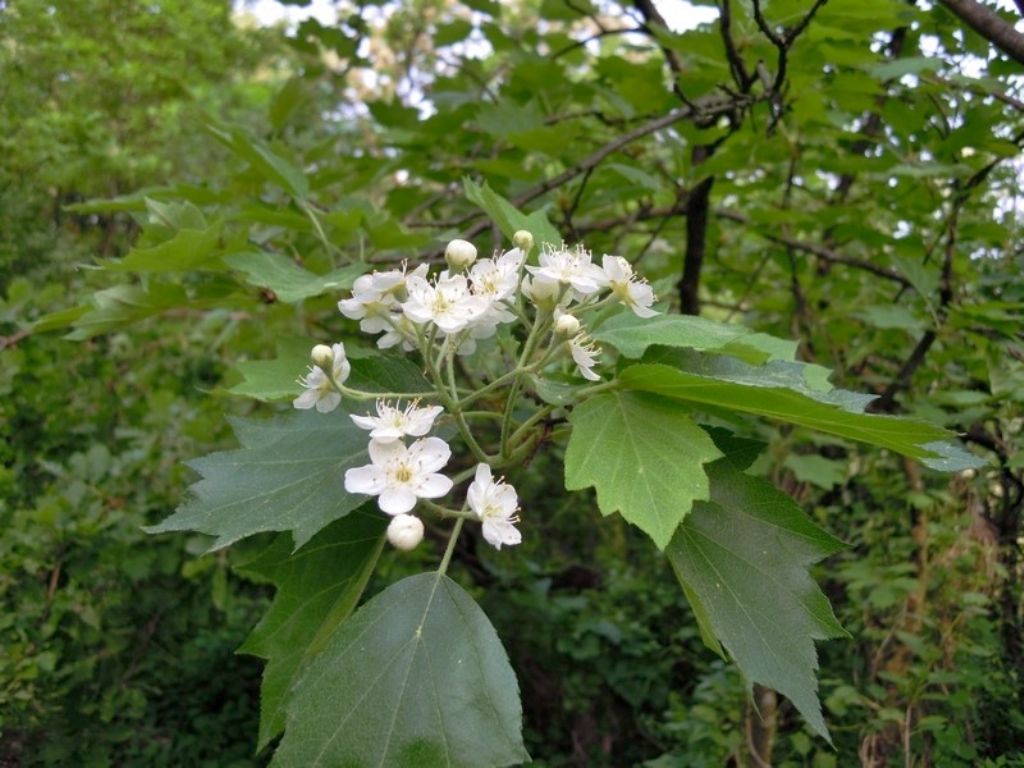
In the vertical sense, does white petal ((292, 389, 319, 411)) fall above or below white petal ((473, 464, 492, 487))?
below

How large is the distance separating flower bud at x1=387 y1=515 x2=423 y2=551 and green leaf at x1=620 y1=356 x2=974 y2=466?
268mm

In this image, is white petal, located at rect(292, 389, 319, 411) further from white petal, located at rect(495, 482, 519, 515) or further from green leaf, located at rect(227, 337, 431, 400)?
white petal, located at rect(495, 482, 519, 515)

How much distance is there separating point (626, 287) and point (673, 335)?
10 centimetres

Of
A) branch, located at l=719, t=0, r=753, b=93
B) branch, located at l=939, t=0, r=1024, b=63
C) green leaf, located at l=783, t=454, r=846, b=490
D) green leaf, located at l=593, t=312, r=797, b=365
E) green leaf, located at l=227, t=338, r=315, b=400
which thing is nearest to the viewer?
green leaf, located at l=593, t=312, r=797, b=365

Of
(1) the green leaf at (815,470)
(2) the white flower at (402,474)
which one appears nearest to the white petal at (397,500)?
(2) the white flower at (402,474)

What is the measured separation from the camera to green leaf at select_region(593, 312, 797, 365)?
36.8 inches

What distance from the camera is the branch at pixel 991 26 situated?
53.6 inches

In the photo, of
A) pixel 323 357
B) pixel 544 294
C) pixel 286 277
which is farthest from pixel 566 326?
pixel 286 277

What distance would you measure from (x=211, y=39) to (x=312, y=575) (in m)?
3.85

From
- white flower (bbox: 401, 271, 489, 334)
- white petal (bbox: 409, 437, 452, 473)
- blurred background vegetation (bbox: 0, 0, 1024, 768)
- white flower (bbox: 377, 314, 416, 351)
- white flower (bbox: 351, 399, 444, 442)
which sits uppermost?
white flower (bbox: 401, 271, 489, 334)

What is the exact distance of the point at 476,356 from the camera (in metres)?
1.27

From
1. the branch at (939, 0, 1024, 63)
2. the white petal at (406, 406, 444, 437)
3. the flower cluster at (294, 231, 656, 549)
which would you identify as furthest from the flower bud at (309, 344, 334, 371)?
the branch at (939, 0, 1024, 63)

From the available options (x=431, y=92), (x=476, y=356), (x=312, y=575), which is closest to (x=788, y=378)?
(x=476, y=356)

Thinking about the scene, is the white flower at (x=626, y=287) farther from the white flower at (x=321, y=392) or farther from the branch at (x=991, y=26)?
the branch at (x=991, y=26)
